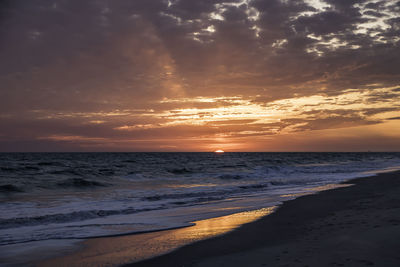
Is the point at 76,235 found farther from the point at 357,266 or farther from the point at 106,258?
the point at 357,266

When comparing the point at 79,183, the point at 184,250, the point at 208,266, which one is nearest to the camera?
the point at 208,266

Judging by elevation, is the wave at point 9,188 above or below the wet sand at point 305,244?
below

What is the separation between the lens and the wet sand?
512 centimetres

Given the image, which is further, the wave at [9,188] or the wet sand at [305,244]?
the wave at [9,188]

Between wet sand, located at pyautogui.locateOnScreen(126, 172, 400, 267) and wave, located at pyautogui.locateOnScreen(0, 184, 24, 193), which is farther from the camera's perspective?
wave, located at pyautogui.locateOnScreen(0, 184, 24, 193)

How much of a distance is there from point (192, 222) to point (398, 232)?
4897 millimetres

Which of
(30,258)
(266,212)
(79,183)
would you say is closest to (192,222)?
(266,212)

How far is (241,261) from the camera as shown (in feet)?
17.3

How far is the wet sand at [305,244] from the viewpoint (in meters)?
5.12

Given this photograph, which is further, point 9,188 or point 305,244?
point 9,188

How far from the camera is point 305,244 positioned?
19.7 ft

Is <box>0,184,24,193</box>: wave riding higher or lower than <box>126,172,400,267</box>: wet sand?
lower

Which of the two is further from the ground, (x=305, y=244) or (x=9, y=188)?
(x=305, y=244)

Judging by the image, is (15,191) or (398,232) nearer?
(398,232)
